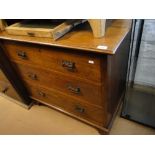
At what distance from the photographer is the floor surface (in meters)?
1.26

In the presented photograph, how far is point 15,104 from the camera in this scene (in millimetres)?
1706

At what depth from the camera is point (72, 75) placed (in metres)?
0.93

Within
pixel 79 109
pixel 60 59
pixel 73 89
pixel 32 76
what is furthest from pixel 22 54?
pixel 79 109

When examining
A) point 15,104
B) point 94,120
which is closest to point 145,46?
point 94,120

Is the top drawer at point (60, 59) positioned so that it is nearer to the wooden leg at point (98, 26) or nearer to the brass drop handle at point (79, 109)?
the wooden leg at point (98, 26)

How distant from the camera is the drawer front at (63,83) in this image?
0.93m

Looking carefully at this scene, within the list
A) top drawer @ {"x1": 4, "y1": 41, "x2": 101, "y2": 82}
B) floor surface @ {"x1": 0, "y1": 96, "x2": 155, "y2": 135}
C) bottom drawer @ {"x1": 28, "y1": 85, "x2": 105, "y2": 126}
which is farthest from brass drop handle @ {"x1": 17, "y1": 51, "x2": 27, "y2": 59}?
floor surface @ {"x1": 0, "y1": 96, "x2": 155, "y2": 135}

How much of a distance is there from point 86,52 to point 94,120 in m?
0.64

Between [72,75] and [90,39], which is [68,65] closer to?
[72,75]

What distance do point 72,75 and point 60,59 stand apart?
13 cm

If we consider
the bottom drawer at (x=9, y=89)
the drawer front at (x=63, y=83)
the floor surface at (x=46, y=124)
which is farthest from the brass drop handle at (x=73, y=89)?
the bottom drawer at (x=9, y=89)
